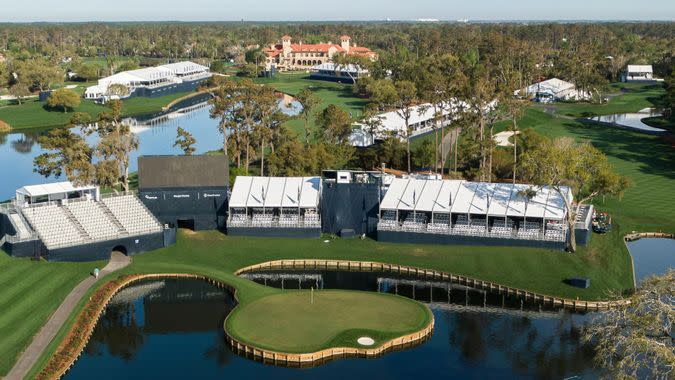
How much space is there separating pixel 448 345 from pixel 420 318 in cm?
341

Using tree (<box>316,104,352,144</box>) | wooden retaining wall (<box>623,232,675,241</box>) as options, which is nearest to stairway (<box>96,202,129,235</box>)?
tree (<box>316,104,352,144</box>)

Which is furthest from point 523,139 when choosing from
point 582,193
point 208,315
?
point 208,315

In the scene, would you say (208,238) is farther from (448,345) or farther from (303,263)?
(448,345)

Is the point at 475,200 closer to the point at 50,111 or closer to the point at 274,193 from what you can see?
the point at 274,193

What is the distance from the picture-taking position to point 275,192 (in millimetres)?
70062

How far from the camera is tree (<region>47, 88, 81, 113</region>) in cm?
14425

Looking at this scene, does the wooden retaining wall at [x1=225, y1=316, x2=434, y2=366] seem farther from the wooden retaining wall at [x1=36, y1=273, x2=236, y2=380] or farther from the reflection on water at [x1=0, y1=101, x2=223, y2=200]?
the reflection on water at [x1=0, y1=101, x2=223, y2=200]

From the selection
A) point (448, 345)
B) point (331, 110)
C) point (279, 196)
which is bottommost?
point (448, 345)

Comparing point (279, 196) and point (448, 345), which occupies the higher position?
point (279, 196)

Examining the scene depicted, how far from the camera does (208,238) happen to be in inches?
2670

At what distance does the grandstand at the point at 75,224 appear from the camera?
60.4 meters

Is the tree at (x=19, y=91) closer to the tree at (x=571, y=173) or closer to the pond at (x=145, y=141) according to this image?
the pond at (x=145, y=141)

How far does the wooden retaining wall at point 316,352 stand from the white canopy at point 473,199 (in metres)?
20.4

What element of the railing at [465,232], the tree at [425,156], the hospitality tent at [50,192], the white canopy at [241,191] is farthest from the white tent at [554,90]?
the hospitality tent at [50,192]
